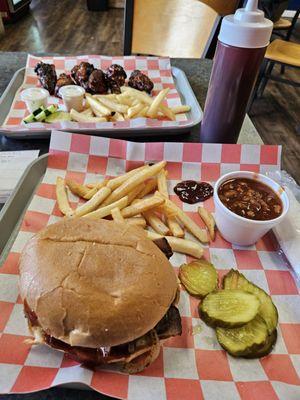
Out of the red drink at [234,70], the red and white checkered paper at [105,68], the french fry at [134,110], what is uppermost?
the red drink at [234,70]

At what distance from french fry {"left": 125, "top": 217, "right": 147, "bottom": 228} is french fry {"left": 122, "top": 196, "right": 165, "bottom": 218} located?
0.02 m

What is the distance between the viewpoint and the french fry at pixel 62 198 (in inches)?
56.0

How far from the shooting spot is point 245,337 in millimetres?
1063

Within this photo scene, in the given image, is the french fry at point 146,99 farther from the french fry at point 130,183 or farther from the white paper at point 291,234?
the white paper at point 291,234

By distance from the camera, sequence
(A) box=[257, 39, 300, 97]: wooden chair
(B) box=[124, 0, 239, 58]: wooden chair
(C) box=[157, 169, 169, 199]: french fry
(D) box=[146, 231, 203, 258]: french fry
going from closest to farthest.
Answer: (D) box=[146, 231, 203, 258]: french fry → (C) box=[157, 169, 169, 199]: french fry → (B) box=[124, 0, 239, 58]: wooden chair → (A) box=[257, 39, 300, 97]: wooden chair

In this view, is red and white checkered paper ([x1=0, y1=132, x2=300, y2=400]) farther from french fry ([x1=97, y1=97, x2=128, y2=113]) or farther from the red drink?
french fry ([x1=97, y1=97, x2=128, y2=113])

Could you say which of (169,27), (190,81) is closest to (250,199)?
(190,81)

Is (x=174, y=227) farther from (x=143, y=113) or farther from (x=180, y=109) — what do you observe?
(x=180, y=109)

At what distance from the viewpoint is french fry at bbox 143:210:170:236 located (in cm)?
143

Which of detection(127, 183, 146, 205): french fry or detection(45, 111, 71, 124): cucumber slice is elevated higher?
detection(127, 183, 146, 205): french fry

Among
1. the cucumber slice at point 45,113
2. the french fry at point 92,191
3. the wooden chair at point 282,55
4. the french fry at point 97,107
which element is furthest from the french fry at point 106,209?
the wooden chair at point 282,55

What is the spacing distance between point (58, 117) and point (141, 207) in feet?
3.13

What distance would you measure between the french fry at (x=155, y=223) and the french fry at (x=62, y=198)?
35cm

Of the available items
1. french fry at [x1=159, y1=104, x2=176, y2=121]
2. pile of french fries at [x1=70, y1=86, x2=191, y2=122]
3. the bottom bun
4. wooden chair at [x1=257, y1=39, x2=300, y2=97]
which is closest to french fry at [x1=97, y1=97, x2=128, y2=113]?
pile of french fries at [x1=70, y1=86, x2=191, y2=122]
